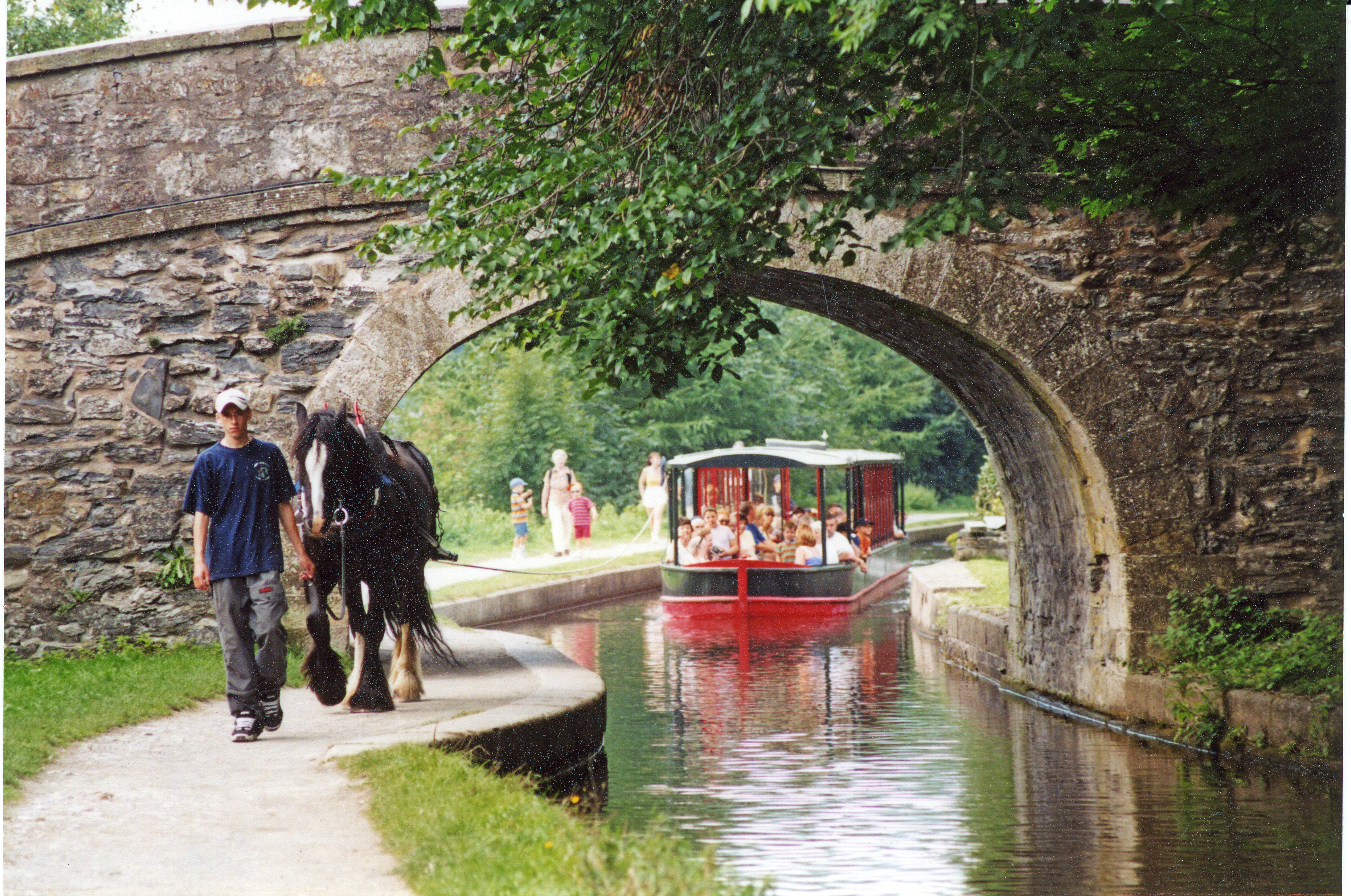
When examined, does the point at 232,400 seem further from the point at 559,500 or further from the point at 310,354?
the point at 559,500

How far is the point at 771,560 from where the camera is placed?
15758 mm

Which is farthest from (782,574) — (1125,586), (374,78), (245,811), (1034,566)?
(245,811)

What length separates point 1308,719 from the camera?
6.65 m

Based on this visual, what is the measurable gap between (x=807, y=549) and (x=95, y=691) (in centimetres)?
995

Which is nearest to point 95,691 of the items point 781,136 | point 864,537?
point 781,136

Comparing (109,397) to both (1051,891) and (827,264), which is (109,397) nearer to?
(827,264)

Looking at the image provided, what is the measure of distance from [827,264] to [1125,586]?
2570 millimetres

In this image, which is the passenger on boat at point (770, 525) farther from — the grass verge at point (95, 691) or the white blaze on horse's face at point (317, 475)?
the white blaze on horse's face at point (317, 475)

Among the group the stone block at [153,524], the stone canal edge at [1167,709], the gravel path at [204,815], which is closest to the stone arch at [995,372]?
the stone canal edge at [1167,709]

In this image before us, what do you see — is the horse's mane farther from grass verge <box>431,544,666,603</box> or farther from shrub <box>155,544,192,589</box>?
grass verge <box>431,544,666,603</box>

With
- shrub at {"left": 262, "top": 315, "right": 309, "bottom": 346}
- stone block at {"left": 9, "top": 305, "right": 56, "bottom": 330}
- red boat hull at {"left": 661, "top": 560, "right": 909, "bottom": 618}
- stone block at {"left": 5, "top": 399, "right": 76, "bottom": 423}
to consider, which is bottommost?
red boat hull at {"left": 661, "top": 560, "right": 909, "bottom": 618}

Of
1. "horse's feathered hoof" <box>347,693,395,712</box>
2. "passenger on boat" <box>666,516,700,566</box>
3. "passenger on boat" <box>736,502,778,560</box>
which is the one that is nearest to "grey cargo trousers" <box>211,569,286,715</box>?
"horse's feathered hoof" <box>347,693,395,712</box>

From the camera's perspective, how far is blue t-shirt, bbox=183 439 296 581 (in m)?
5.61

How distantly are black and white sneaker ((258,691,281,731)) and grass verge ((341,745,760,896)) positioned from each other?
67cm
